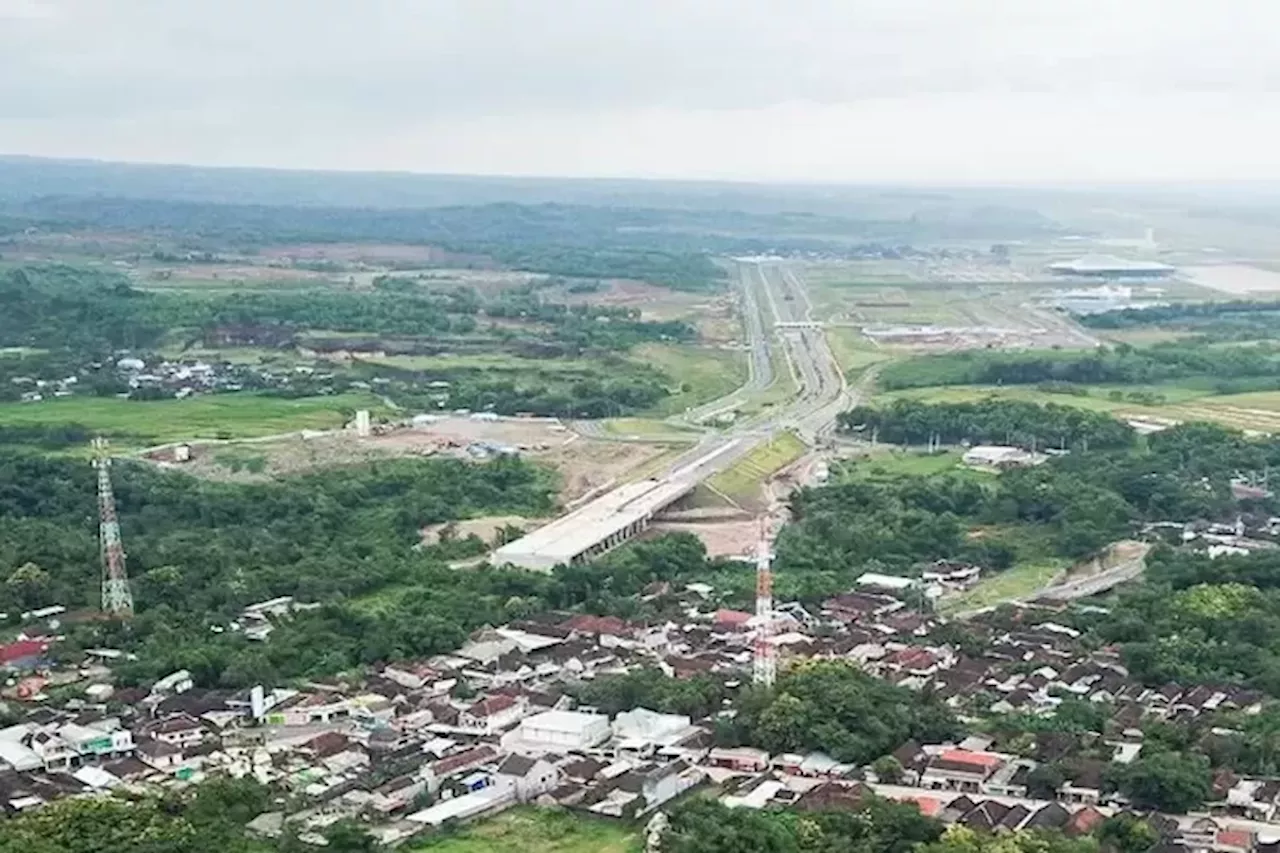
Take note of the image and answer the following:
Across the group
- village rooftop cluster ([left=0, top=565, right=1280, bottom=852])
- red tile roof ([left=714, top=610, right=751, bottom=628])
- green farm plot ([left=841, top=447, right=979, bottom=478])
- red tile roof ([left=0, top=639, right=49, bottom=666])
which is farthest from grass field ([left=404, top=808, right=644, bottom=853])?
green farm plot ([left=841, top=447, right=979, bottom=478])

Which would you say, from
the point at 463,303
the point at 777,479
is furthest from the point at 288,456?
the point at 463,303

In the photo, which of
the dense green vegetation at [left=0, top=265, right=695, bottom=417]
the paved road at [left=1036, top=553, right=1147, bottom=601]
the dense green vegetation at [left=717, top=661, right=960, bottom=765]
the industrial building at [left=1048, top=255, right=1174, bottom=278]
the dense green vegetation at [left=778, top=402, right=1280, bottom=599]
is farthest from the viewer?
the industrial building at [left=1048, top=255, right=1174, bottom=278]

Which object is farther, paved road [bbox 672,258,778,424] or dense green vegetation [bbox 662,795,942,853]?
paved road [bbox 672,258,778,424]

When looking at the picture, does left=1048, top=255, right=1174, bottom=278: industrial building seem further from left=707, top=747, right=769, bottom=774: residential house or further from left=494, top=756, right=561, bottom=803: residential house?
left=494, top=756, right=561, bottom=803: residential house

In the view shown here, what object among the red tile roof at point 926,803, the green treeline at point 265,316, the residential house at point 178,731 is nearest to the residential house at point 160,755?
the residential house at point 178,731

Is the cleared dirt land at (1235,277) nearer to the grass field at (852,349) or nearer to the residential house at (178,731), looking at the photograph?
the grass field at (852,349)

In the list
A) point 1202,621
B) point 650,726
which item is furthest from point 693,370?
point 650,726

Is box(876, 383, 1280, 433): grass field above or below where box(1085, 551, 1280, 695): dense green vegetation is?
below
